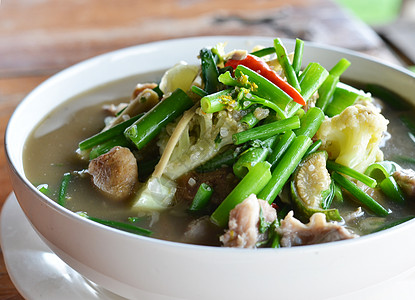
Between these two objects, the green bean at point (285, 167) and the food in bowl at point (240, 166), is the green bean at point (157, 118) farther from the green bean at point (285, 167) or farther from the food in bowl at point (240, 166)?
the green bean at point (285, 167)

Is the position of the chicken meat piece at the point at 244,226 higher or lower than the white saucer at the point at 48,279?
higher

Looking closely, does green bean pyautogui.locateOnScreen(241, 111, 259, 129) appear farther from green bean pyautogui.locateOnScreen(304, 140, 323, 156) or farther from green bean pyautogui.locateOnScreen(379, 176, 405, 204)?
green bean pyautogui.locateOnScreen(379, 176, 405, 204)

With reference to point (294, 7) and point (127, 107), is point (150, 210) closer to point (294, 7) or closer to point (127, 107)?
point (127, 107)

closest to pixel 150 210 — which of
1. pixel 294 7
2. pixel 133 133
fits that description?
pixel 133 133

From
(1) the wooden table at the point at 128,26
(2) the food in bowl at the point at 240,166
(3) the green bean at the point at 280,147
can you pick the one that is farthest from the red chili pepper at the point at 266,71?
(1) the wooden table at the point at 128,26

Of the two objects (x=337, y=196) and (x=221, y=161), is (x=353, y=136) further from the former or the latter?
(x=221, y=161)

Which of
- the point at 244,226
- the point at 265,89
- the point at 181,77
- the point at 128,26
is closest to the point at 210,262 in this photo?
the point at 244,226
